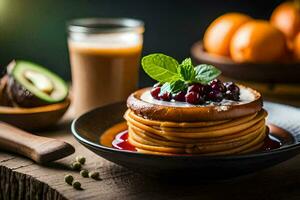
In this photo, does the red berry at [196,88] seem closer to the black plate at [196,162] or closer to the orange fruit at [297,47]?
the black plate at [196,162]

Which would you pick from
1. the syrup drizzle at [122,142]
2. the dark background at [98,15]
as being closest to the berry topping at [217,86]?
the syrup drizzle at [122,142]

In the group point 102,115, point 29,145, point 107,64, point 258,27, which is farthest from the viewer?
point 258,27

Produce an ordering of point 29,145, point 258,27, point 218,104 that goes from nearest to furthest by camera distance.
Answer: point 218,104, point 29,145, point 258,27

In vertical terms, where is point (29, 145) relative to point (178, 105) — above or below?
below

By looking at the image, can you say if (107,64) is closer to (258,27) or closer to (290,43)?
(258,27)

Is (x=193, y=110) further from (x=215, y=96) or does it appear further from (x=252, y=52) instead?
(x=252, y=52)

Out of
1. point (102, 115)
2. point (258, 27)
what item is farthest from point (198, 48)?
point (102, 115)

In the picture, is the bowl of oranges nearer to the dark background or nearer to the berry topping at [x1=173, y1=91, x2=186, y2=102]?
the dark background

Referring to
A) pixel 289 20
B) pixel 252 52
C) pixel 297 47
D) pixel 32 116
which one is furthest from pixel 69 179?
pixel 289 20
